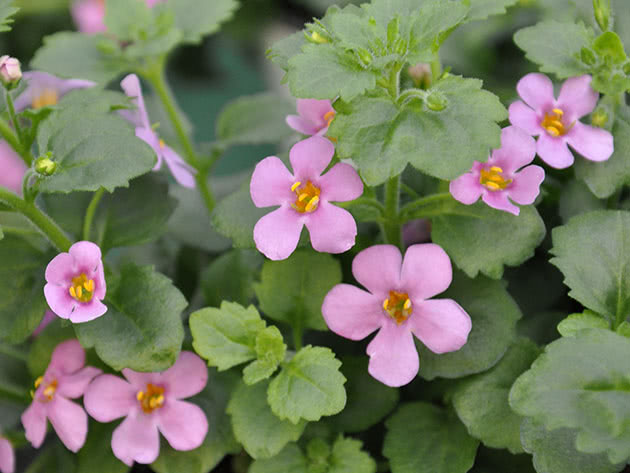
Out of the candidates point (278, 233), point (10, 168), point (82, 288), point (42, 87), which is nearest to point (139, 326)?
point (82, 288)

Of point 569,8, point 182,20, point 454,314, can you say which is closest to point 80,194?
point 182,20

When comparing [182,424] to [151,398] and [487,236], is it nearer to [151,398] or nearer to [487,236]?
[151,398]

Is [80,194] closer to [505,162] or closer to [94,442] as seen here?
[94,442]

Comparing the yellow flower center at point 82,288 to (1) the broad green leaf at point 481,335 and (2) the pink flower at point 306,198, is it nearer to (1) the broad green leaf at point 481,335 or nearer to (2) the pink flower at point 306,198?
(2) the pink flower at point 306,198

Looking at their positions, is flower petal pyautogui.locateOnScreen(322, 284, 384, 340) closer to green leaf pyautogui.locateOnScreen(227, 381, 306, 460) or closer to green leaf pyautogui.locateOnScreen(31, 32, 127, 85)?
green leaf pyautogui.locateOnScreen(227, 381, 306, 460)

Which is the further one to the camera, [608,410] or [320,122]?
[320,122]

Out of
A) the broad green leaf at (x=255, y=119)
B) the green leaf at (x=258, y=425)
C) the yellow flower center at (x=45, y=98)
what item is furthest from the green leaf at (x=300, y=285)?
A: the yellow flower center at (x=45, y=98)

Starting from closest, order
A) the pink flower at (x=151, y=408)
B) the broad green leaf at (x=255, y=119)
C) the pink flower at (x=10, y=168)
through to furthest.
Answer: the pink flower at (x=151, y=408) → the broad green leaf at (x=255, y=119) → the pink flower at (x=10, y=168)
